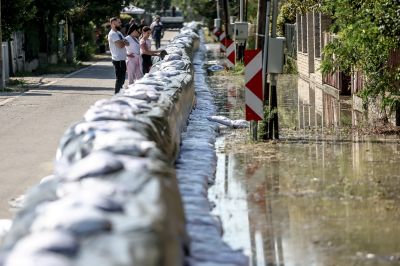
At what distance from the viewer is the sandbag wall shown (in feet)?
15.6

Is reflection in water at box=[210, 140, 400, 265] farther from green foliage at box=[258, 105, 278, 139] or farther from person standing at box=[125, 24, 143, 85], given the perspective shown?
person standing at box=[125, 24, 143, 85]

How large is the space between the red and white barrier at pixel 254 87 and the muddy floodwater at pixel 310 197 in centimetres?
44

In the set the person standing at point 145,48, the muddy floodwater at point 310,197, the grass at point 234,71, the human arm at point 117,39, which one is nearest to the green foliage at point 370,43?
the muddy floodwater at point 310,197

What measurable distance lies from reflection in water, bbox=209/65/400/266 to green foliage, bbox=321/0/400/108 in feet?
3.51

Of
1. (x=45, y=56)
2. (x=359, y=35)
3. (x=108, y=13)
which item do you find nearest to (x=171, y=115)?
(x=359, y=35)

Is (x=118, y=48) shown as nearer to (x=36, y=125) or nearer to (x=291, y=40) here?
(x=36, y=125)

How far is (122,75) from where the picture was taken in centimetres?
1986

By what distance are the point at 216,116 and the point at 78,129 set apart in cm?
826

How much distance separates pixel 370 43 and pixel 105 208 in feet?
30.2

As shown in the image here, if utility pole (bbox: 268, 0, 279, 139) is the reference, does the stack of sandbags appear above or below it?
below

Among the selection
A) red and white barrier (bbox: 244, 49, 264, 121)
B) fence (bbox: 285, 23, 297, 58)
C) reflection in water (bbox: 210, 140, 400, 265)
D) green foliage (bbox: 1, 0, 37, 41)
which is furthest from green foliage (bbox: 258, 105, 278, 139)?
fence (bbox: 285, 23, 297, 58)

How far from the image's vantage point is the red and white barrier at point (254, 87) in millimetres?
13195

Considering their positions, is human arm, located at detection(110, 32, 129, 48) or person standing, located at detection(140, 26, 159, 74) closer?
human arm, located at detection(110, 32, 129, 48)

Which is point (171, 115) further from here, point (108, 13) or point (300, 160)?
point (108, 13)
